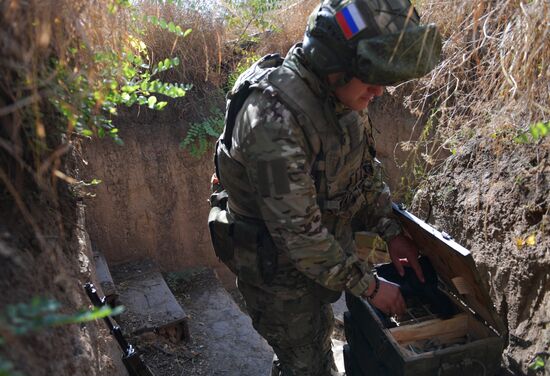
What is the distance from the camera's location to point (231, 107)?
2.27m

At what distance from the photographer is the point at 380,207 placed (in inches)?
107

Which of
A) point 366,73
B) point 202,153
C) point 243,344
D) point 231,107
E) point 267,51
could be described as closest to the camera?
point 366,73

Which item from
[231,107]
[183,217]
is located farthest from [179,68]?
[231,107]

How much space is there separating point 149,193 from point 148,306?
1.34 metres

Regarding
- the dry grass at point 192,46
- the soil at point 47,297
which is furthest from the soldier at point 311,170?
the dry grass at point 192,46

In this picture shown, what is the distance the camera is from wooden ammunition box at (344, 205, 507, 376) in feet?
6.79

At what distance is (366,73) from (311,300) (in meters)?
1.29

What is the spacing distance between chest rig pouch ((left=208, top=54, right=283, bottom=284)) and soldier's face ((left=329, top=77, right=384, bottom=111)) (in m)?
0.37

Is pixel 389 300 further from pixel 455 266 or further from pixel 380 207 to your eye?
pixel 380 207

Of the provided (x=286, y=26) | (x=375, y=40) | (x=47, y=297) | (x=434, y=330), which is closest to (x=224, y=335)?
(x=434, y=330)

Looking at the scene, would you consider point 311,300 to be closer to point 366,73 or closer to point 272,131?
point 272,131

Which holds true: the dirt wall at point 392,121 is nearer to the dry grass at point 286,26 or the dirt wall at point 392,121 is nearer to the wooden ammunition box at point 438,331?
the dry grass at point 286,26

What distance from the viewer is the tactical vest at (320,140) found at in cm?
208

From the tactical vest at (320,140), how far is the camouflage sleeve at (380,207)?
0.14 m
